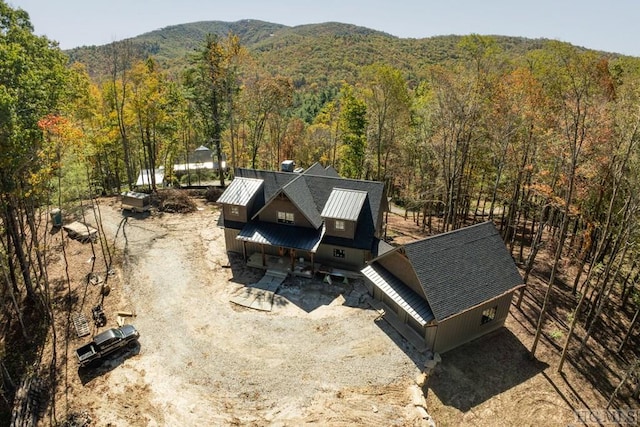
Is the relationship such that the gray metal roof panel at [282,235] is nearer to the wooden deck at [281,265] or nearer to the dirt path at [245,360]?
the wooden deck at [281,265]

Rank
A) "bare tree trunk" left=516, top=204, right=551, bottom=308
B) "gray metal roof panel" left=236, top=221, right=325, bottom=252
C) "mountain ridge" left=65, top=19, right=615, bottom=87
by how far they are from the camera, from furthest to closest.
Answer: "mountain ridge" left=65, top=19, right=615, bottom=87
"gray metal roof panel" left=236, top=221, right=325, bottom=252
"bare tree trunk" left=516, top=204, right=551, bottom=308

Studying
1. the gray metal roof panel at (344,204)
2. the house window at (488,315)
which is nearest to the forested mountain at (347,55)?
the gray metal roof panel at (344,204)

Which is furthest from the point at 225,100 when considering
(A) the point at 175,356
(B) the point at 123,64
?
(A) the point at 175,356

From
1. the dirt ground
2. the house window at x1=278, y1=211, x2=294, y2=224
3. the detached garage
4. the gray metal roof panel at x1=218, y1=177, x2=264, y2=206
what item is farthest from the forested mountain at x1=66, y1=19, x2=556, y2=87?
the dirt ground

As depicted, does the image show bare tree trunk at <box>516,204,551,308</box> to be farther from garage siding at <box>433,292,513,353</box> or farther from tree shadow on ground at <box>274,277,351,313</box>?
tree shadow on ground at <box>274,277,351,313</box>

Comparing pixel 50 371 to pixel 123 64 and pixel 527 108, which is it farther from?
pixel 527 108
